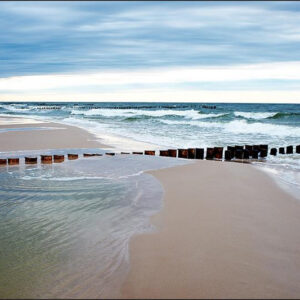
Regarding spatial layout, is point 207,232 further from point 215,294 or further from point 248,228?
point 215,294

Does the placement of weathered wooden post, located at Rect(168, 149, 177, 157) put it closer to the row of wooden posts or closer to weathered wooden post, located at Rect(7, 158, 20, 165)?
the row of wooden posts

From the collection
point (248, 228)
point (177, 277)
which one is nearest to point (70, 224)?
point (177, 277)

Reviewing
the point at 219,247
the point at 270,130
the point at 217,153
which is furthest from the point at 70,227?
the point at 270,130

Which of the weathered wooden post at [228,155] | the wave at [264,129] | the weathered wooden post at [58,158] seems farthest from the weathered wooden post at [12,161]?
the wave at [264,129]

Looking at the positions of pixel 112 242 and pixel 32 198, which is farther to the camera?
pixel 32 198

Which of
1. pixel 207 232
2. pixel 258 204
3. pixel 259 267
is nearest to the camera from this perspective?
pixel 259 267

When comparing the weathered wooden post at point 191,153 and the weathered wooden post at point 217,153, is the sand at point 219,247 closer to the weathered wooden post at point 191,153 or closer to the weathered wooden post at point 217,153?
the weathered wooden post at point 191,153

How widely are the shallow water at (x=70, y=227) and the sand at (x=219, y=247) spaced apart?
285 mm

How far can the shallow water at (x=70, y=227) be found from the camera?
349 cm

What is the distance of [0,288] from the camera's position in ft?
11.1

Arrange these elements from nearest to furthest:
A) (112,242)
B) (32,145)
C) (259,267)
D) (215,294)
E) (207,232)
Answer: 1. (215,294)
2. (259,267)
3. (112,242)
4. (207,232)
5. (32,145)

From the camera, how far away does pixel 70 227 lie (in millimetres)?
4926

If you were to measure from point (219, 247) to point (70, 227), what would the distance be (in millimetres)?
1938

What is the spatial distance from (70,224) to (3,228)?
85 cm
